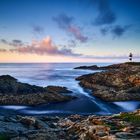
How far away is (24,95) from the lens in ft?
137

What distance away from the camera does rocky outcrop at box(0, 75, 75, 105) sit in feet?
131

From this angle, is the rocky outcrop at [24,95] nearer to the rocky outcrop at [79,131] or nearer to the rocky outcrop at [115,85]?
the rocky outcrop at [115,85]

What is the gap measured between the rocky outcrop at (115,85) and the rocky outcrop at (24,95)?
6.28 m

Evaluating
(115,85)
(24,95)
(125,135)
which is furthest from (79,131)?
(115,85)

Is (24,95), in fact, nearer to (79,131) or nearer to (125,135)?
(79,131)

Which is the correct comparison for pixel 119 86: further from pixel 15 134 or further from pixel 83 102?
pixel 15 134

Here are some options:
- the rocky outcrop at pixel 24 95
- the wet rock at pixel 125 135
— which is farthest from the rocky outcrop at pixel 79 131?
the rocky outcrop at pixel 24 95

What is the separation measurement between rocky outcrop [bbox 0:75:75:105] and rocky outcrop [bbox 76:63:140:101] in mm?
6280

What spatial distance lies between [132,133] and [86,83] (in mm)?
46549

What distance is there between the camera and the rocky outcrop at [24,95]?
3978 centimetres

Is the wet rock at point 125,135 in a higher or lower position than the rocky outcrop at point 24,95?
higher

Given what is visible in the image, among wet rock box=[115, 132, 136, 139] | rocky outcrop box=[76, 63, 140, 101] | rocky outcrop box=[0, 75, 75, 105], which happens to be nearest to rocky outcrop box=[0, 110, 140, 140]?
wet rock box=[115, 132, 136, 139]

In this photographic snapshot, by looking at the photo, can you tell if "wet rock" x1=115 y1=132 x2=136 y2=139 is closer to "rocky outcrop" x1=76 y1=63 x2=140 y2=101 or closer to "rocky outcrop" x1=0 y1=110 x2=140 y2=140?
"rocky outcrop" x1=0 y1=110 x2=140 y2=140

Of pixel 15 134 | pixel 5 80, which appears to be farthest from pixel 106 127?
pixel 5 80
